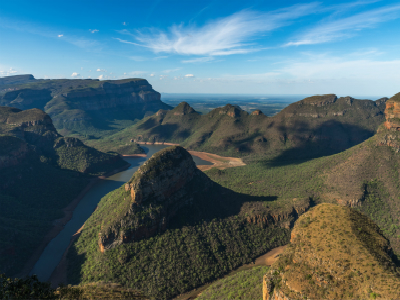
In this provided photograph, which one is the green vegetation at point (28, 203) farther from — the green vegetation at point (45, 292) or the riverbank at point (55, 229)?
the green vegetation at point (45, 292)

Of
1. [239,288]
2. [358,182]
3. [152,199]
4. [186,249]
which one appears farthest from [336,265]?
[358,182]

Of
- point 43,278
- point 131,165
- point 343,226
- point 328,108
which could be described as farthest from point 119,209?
point 328,108

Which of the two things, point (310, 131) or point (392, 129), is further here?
point (310, 131)

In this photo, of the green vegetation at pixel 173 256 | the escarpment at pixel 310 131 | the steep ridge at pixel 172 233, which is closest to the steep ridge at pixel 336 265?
the green vegetation at pixel 173 256

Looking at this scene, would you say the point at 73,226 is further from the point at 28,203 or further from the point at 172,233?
the point at 172,233

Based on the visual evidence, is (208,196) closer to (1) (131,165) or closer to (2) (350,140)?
(1) (131,165)

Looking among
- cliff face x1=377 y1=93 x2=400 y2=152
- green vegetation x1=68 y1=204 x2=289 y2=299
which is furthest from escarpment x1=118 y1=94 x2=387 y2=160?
green vegetation x1=68 y1=204 x2=289 y2=299

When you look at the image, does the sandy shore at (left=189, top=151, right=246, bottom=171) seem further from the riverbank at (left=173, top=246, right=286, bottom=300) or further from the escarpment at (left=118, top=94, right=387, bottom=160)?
the riverbank at (left=173, top=246, right=286, bottom=300)
